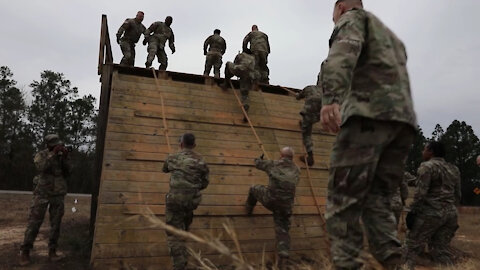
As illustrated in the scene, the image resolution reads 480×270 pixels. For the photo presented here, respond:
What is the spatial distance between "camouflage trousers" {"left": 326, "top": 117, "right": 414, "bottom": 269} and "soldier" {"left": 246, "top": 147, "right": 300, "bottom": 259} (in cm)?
339

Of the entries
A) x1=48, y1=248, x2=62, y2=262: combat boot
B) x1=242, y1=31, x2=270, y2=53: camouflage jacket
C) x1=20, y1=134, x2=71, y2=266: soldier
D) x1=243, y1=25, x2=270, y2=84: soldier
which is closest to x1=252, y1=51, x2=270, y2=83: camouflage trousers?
x1=243, y1=25, x2=270, y2=84: soldier

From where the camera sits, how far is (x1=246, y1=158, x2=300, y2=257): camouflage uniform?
6008mm

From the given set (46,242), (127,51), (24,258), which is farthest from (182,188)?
(127,51)

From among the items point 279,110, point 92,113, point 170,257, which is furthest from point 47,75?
point 170,257

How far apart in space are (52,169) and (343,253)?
6.13 metres

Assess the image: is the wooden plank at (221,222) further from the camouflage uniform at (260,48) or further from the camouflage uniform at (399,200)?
the camouflage uniform at (260,48)

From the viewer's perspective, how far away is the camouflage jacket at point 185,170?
5.59 m

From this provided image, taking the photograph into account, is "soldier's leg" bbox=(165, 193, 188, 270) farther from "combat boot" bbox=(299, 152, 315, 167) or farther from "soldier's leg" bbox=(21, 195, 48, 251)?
"combat boot" bbox=(299, 152, 315, 167)

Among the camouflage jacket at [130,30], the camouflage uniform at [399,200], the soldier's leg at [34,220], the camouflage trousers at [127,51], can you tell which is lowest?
the soldier's leg at [34,220]

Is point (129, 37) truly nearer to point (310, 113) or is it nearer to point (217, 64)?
point (217, 64)

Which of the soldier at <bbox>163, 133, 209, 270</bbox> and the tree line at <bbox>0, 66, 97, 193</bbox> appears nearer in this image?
the soldier at <bbox>163, 133, 209, 270</bbox>

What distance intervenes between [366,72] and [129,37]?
10847 mm

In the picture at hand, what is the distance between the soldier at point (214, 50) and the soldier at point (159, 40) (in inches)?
48.4

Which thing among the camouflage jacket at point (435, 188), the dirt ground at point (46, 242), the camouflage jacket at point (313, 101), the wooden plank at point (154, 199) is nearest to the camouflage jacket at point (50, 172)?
the dirt ground at point (46, 242)
